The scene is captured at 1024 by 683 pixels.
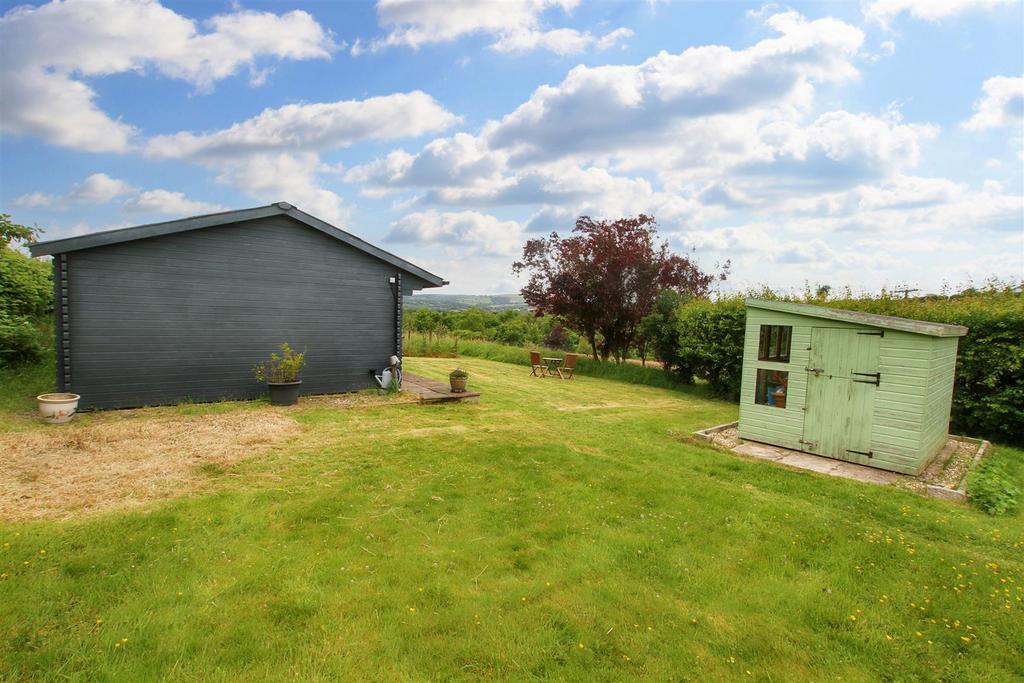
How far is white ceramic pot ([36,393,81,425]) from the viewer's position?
278 inches

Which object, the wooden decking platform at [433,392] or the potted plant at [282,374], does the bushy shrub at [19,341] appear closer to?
the potted plant at [282,374]

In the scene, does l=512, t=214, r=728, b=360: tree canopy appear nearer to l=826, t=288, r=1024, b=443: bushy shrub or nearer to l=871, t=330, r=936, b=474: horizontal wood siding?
l=826, t=288, r=1024, b=443: bushy shrub

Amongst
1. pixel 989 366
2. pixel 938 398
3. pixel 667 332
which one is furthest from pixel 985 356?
pixel 667 332

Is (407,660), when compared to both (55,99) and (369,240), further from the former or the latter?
(55,99)

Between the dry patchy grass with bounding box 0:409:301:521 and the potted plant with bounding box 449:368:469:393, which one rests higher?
the potted plant with bounding box 449:368:469:393

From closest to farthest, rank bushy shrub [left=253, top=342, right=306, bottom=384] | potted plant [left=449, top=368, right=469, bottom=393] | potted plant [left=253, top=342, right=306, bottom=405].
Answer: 1. potted plant [left=253, top=342, right=306, bottom=405]
2. bushy shrub [left=253, top=342, right=306, bottom=384]
3. potted plant [left=449, top=368, right=469, bottom=393]

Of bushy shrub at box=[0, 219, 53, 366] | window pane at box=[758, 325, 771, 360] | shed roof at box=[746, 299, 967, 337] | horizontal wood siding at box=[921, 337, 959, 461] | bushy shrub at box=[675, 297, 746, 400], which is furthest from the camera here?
bushy shrub at box=[675, 297, 746, 400]

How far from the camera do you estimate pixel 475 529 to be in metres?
4.17

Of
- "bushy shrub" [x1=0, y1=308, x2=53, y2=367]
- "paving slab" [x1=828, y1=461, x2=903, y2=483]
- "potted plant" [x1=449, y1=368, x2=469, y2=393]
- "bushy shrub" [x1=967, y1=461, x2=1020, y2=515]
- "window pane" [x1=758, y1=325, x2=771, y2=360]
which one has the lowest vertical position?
"paving slab" [x1=828, y1=461, x2=903, y2=483]

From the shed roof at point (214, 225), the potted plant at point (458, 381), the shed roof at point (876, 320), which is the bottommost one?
the potted plant at point (458, 381)

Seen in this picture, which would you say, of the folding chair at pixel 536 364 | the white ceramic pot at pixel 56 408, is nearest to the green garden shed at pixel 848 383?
the folding chair at pixel 536 364

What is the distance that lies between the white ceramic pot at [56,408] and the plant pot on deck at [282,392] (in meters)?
2.76

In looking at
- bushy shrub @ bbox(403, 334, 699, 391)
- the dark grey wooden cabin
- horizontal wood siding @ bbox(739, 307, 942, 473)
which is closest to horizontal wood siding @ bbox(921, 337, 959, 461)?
horizontal wood siding @ bbox(739, 307, 942, 473)

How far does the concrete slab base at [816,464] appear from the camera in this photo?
5902 mm
